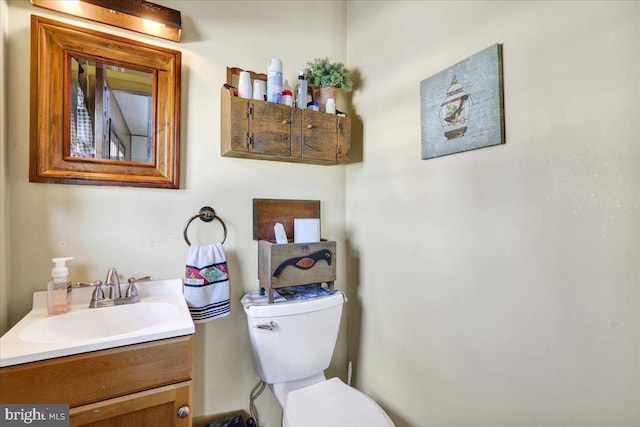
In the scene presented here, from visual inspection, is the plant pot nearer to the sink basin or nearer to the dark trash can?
the sink basin

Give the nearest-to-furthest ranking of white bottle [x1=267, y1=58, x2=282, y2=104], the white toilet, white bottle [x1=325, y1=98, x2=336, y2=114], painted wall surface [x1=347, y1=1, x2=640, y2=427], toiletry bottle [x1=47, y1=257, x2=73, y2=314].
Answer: painted wall surface [x1=347, y1=1, x2=640, y2=427] < toiletry bottle [x1=47, y1=257, x2=73, y2=314] < the white toilet < white bottle [x1=267, y1=58, x2=282, y2=104] < white bottle [x1=325, y1=98, x2=336, y2=114]

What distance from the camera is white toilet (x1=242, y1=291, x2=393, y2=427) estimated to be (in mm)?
1161

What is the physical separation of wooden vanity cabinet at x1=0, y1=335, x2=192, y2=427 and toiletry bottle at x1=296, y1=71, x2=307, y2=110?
112 cm

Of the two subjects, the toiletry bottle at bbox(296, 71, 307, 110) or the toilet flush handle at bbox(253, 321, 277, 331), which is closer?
the toilet flush handle at bbox(253, 321, 277, 331)

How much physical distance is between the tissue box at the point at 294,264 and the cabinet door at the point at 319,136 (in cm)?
44

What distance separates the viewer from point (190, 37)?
137cm

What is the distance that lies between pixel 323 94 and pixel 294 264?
2.89ft

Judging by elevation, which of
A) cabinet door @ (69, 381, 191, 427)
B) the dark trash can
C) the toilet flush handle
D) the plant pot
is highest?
the plant pot

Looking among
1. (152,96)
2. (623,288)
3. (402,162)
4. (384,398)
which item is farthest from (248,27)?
(384,398)

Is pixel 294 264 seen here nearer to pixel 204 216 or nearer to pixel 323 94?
pixel 204 216

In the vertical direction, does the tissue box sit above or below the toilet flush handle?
above

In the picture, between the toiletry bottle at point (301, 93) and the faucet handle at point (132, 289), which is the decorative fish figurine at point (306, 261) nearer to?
the faucet handle at point (132, 289)

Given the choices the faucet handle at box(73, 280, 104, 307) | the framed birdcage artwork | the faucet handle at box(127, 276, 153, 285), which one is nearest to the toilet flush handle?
the faucet handle at box(127, 276, 153, 285)

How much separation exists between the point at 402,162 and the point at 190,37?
1.13 meters
